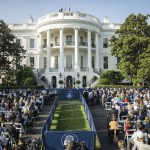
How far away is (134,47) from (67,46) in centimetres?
1802

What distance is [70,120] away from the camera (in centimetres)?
2470

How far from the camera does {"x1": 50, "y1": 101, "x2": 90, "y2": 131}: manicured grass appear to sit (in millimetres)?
21703

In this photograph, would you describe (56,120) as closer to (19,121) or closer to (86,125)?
(86,125)

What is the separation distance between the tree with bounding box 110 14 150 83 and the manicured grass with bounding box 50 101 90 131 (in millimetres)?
17076

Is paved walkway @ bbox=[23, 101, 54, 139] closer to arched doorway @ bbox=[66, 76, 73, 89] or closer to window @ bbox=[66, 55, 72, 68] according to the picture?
arched doorway @ bbox=[66, 76, 73, 89]

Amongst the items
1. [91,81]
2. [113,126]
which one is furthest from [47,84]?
[113,126]

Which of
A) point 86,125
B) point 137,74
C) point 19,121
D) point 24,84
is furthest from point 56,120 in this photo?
point 24,84

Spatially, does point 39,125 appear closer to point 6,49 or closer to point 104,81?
point 6,49

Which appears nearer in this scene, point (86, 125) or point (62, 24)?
point (86, 125)

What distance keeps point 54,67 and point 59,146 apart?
1995 inches

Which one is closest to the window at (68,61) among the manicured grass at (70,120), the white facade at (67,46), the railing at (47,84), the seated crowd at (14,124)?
the white facade at (67,46)

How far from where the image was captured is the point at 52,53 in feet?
216

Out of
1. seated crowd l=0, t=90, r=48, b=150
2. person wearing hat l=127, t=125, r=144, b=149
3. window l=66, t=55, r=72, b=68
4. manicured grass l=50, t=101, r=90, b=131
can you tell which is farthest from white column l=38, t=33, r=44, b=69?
person wearing hat l=127, t=125, r=144, b=149

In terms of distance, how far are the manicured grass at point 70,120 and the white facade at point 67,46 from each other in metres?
30.4
